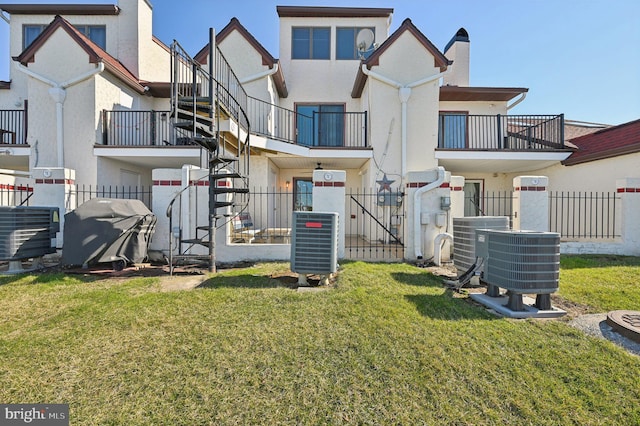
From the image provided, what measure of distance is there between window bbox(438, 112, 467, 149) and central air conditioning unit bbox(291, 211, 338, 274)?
8.76 meters

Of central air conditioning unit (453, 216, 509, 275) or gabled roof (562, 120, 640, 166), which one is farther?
gabled roof (562, 120, 640, 166)

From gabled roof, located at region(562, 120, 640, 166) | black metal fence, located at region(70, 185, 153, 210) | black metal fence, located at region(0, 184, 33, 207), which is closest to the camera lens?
black metal fence, located at region(70, 185, 153, 210)

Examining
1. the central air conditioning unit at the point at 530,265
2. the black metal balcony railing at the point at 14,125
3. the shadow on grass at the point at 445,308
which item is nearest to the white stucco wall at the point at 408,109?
the shadow on grass at the point at 445,308

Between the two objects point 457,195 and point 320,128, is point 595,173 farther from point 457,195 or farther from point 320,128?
point 320,128

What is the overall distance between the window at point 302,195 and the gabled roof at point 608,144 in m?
9.53

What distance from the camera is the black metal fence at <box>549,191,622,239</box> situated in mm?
7660

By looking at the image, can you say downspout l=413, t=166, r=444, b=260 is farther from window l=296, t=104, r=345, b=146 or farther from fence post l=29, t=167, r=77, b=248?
fence post l=29, t=167, r=77, b=248

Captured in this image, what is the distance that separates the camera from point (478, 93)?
1153 centimetres

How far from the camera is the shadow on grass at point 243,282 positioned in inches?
190

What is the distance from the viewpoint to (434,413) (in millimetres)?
2129

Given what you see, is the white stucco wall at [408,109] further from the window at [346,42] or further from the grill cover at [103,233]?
the grill cover at [103,233]

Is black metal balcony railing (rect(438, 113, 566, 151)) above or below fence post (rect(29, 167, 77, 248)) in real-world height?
above

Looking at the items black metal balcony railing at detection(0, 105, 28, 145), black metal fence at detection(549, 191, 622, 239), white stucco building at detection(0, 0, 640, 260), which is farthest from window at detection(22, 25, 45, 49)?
black metal fence at detection(549, 191, 622, 239)

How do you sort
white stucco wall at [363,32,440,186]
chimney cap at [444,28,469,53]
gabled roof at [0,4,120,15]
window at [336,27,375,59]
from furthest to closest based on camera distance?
chimney cap at [444,28,469,53] < window at [336,27,375,59] < gabled roof at [0,4,120,15] < white stucco wall at [363,32,440,186]
